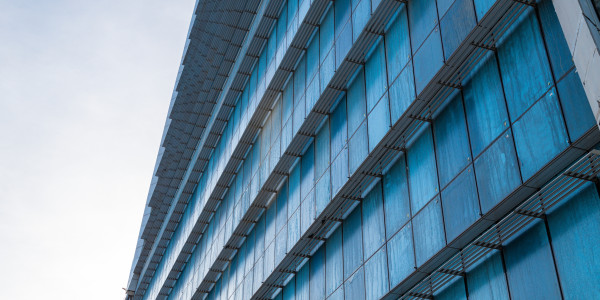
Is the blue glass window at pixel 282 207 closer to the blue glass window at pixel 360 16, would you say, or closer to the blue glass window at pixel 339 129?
the blue glass window at pixel 339 129

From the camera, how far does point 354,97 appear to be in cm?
2538

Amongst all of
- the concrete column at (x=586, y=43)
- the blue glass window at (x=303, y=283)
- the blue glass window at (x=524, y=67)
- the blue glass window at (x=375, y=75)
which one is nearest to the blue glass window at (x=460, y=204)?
the blue glass window at (x=524, y=67)

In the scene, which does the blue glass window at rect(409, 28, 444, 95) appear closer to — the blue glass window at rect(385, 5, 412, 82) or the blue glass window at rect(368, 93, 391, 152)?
the blue glass window at rect(385, 5, 412, 82)

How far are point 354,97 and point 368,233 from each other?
590cm

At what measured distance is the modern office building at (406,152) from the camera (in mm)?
13766

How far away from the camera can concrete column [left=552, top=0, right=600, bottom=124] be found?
11.5m

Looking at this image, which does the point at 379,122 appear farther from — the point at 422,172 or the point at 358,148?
the point at 422,172

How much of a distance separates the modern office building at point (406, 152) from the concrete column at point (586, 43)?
1.8 inches

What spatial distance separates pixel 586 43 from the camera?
38.7ft

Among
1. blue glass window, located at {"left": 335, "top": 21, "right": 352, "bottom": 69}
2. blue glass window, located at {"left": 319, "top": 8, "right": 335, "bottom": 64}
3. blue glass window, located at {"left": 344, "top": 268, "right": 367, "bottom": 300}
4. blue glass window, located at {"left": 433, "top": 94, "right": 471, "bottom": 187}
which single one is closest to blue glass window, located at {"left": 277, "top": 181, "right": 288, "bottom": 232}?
blue glass window, located at {"left": 319, "top": 8, "right": 335, "bottom": 64}

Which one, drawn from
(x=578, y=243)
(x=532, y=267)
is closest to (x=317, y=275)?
(x=532, y=267)

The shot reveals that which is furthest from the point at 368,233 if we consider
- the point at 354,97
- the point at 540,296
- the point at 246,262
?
the point at 246,262

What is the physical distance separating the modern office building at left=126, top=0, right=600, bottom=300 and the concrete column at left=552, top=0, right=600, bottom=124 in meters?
0.05

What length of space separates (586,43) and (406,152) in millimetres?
9434
